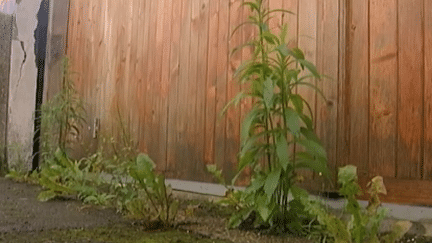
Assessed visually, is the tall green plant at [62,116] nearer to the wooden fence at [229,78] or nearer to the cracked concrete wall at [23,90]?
the wooden fence at [229,78]

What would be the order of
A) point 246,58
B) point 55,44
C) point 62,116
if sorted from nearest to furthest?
point 246,58
point 62,116
point 55,44

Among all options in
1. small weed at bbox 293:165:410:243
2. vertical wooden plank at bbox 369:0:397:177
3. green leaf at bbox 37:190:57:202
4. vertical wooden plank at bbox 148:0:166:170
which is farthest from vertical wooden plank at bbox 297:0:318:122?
green leaf at bbox 37:190:57:202

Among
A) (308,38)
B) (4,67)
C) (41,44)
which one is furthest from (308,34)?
(4,67)

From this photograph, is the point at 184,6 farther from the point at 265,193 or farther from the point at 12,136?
the point at 12,136

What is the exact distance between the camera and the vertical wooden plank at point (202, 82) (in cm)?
370

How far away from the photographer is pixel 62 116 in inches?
192

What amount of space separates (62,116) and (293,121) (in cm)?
335

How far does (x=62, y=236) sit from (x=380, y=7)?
6.31ft

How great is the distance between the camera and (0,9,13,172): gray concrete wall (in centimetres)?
612

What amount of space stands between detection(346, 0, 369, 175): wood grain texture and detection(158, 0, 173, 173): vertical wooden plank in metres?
1.87

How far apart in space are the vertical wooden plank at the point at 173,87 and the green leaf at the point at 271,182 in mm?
1900

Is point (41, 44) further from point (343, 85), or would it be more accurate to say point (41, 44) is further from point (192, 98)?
point (343, 85)

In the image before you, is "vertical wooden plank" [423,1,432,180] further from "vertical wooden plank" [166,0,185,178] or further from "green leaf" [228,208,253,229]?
"vertical wooden plank" [166,0,185,178]

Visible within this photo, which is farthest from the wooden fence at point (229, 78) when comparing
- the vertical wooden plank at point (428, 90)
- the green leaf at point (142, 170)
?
the green leaf at point (142, 170)
